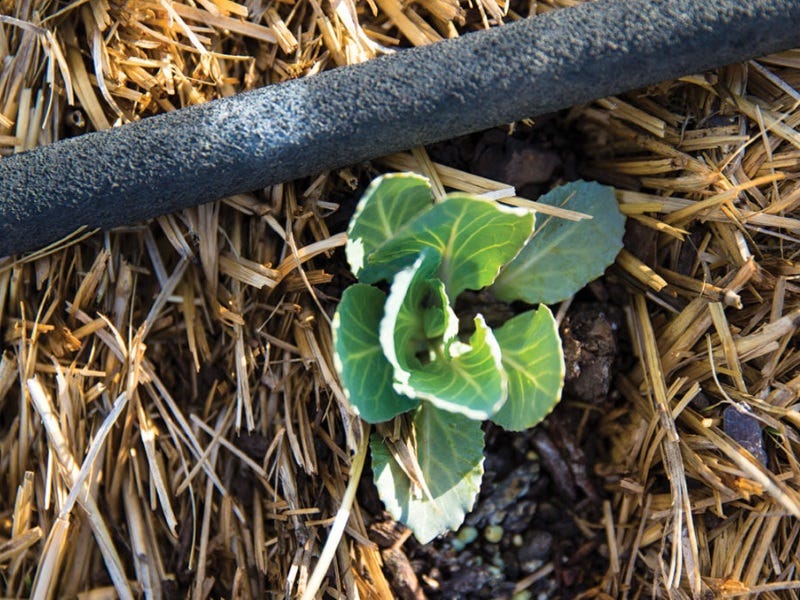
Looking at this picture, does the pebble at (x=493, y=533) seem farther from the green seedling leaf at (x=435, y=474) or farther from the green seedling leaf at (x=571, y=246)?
the green seedling leaf at (x=571, y=246)

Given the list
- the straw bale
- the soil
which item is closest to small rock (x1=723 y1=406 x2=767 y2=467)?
the straw bale

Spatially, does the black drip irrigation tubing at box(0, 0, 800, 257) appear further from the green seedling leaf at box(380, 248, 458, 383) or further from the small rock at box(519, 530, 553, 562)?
the small rock at box(519, 530, 553, 562)

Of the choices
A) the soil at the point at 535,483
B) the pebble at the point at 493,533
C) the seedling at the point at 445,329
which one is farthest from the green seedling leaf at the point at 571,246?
the pebble at the point at 493,533

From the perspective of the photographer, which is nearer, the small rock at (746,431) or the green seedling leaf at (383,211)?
the green seedling leaf at (383,211)

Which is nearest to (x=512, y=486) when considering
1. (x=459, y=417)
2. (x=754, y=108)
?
→ (x=459, y=417)

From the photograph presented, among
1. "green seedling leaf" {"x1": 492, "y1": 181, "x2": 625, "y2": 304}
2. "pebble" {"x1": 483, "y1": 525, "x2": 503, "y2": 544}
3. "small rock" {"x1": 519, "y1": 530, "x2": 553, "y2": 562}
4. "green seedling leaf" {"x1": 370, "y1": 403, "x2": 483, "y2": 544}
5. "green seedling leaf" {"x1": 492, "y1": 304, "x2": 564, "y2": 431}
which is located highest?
"green seedling leaf" {"x1": 492, "y1": 181, "x2": 625, "y2": 304}

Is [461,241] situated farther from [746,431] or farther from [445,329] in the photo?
[746,431]

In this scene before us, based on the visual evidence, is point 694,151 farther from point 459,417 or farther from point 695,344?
point 459,417
